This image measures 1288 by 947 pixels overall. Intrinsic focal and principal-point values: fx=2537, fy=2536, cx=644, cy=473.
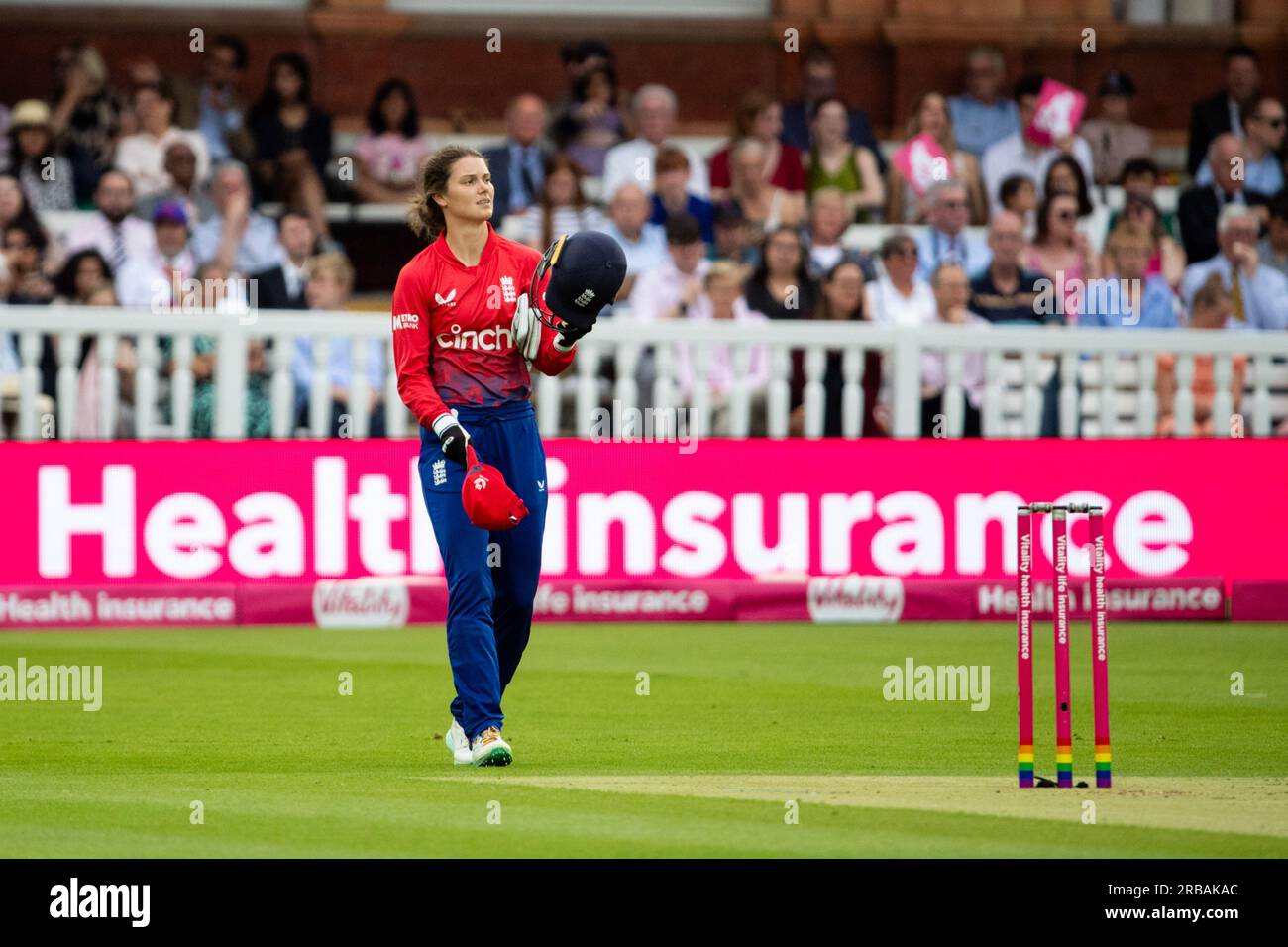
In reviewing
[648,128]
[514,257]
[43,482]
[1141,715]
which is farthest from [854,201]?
[514,257]

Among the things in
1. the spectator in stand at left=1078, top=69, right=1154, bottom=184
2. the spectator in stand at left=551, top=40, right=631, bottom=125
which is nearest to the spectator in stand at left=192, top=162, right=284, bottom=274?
the spectator in stand at left=551, top=40, right=631, bottom=125

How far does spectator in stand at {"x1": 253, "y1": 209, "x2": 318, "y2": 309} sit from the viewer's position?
18.4 m

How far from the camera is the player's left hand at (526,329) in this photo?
396 inches

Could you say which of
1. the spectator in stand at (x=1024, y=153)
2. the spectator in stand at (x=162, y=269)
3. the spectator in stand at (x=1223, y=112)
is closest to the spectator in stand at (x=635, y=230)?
the spectator in stand at (x=162, y=269)

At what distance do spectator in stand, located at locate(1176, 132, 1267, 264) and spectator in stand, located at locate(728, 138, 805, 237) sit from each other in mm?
3264

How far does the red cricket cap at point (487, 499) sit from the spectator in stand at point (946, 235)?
10157 millimetres

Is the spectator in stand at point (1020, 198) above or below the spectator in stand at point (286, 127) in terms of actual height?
below

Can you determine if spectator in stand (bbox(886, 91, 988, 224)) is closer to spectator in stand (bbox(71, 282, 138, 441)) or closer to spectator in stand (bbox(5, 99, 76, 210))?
spectator in stand (bbox(5, 99, 76, 210))

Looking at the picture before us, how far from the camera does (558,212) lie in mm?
19328

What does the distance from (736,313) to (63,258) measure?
502 centimetres

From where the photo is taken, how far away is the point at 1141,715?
1185 centimetres

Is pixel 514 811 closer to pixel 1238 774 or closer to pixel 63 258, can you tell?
pixel 1238 774

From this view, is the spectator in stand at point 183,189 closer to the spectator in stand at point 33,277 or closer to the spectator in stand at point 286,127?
the spectator in stand at point 286,127

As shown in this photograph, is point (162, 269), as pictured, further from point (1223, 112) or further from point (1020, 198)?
point (1223, 112)
